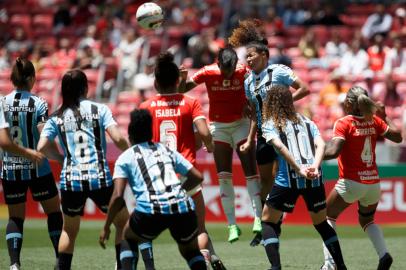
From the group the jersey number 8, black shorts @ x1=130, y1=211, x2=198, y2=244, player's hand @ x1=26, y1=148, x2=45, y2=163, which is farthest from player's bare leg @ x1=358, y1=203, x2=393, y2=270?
player's hand @ x1=26, y1=148, x2=45, y2=163

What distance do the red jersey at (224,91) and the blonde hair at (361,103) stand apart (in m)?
1.93

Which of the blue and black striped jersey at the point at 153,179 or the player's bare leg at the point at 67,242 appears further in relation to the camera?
the player's bare leg at the point at 67,242

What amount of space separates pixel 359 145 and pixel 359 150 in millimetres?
54

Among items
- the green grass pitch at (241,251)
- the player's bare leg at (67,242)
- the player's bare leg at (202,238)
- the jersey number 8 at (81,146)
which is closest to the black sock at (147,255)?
the player's bare leg at (67,242)

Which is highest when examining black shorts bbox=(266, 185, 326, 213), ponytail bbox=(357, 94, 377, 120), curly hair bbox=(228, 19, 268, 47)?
curly hair bbox=(228, 19, 268, 47)

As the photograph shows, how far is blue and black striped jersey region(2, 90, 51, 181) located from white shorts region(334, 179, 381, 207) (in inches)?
127

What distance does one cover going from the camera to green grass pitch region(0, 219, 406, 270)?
12.4 meters

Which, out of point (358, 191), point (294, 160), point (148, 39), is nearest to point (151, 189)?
point (294, 160)

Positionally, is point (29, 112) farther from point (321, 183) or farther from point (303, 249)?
point (303, 249)

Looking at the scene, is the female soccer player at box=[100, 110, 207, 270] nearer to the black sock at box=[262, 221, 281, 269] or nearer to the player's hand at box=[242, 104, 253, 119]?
the black sock at box=[262, 221, 281, 269]

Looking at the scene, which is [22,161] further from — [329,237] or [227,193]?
[329,237]

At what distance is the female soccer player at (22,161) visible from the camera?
10969 mm

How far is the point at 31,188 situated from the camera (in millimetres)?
11156

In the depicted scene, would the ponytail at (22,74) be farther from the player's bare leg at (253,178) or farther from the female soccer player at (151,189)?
the player's bare leg at (253,178)
